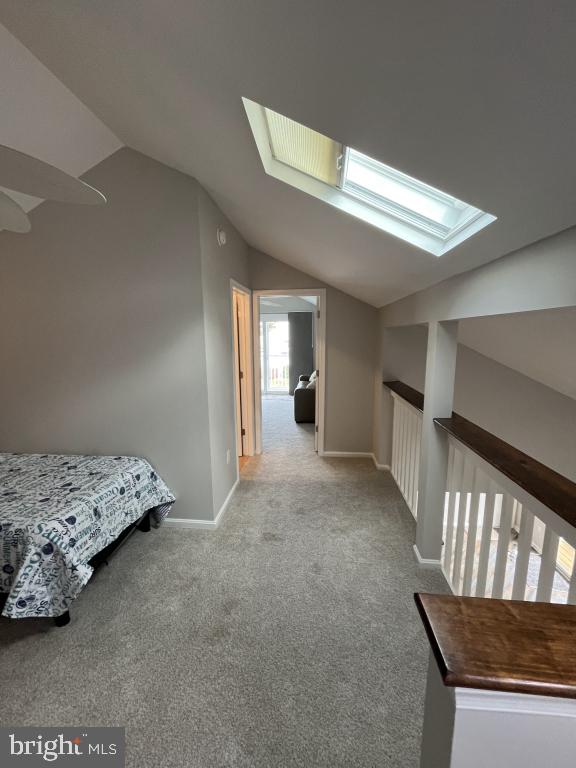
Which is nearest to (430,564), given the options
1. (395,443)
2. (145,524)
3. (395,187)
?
(395,443)

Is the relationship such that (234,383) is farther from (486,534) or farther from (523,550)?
(523,550)

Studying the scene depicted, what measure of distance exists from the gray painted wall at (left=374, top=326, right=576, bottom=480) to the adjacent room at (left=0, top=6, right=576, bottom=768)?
0.03 m

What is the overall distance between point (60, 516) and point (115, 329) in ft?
4.24

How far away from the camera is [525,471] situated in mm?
1272

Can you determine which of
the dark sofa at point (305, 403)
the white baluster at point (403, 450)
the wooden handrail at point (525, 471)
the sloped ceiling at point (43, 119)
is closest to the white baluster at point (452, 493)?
the wooden handrail at point (525, 471)

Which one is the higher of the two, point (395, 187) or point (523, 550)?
point (395, 187)

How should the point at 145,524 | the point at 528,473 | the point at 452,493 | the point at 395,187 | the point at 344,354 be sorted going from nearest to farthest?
the point at 528,473, the point at 395,187, the point at 452,493, the point at 145,524, the point at 344,354

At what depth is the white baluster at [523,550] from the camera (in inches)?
51.1

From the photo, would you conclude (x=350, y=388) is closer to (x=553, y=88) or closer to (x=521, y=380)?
(x=521, y=380)

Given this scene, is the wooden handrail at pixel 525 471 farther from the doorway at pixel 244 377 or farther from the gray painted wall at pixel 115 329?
the doorway at pixel 244 377

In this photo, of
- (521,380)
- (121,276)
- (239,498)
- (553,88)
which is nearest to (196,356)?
(121,276)

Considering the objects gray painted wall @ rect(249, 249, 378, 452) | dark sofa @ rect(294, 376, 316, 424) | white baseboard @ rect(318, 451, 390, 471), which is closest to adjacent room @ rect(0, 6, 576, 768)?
gray painted wall @ rect(249, 249, 378, 452)

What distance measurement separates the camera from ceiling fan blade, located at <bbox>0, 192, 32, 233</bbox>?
1.19m

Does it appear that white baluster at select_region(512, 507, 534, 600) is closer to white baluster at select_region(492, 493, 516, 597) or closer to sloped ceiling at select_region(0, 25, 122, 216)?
white baluster at select_region(492, 493, 516, 597)
